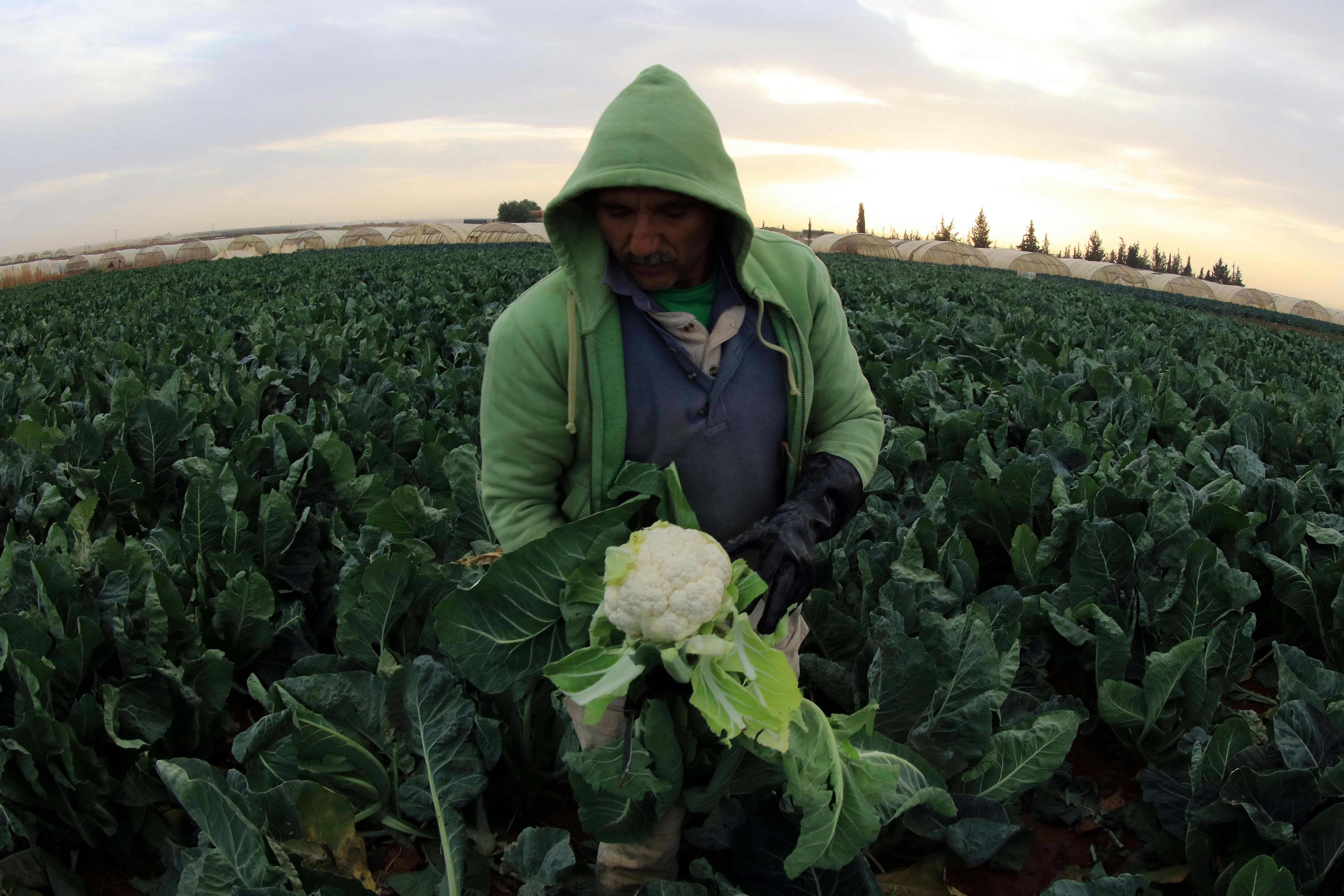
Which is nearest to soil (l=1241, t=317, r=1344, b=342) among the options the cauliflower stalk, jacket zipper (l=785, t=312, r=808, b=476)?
jacket zipper (l=785, t=312, r=808, b=476)

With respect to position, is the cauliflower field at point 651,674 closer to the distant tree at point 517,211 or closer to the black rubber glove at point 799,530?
the black rubber glove at point 799,530

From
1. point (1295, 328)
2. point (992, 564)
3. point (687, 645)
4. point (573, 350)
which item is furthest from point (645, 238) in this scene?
point (1295, 328)

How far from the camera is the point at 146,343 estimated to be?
728 cm

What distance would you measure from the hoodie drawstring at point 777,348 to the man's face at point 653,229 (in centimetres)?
18

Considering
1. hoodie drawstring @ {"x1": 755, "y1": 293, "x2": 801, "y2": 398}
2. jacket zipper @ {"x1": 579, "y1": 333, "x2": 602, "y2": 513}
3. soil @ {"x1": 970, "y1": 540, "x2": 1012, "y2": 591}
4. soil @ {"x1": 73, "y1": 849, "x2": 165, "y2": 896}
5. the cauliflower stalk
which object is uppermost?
hoodie drawstring @ {"x1": 755, "y1": 293, "x2": 801, "y2": 398}

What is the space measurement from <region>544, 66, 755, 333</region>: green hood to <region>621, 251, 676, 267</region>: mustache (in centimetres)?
7

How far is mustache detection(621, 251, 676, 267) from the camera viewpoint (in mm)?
1660

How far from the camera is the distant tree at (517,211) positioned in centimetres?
5956

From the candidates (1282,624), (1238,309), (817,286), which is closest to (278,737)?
(817,286)

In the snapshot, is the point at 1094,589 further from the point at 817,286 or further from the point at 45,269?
the point at 45,269

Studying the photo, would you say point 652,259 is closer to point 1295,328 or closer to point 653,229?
point 653,229

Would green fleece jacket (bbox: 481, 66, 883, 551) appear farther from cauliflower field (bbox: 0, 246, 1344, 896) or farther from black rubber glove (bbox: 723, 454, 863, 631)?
cauliflower field (bbox: 0, 246, 1344, 896)

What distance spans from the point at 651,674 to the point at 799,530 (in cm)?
42

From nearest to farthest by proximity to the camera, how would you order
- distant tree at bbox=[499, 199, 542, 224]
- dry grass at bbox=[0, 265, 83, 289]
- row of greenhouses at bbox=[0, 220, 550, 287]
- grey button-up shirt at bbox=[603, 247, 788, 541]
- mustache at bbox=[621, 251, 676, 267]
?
mustache at bbox=[621, 251, 676, 267]
grey button-up shirt at bbox=[603, 247, 788, 541]
dry grass at bbox=[0, 265, 83, 289]
row of greenhouses at bbox=[0, 220, 550, 287]
distant tree at bbox=[499, 199, 542, 224]
